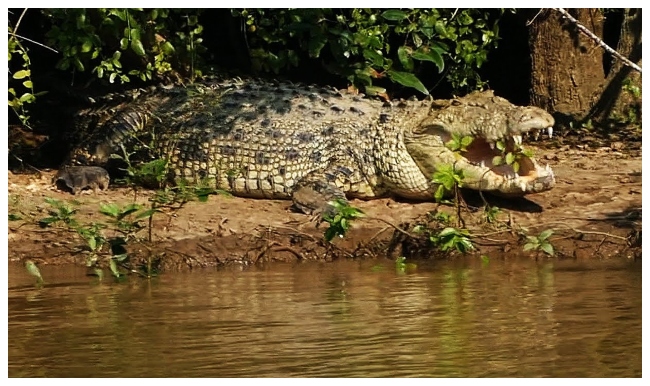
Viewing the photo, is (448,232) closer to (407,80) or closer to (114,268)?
(114,268)

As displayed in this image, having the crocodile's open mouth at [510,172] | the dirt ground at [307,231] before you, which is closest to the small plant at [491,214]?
the dirt ground at [307,231]

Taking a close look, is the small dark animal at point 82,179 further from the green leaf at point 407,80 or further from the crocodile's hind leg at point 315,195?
the green leaf at point 407,80

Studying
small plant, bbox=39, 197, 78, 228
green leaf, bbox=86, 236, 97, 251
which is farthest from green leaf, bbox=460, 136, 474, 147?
green leaf, bbox=86, 236, 97, 251

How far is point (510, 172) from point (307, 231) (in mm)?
1432

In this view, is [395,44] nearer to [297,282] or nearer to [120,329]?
[297,282]

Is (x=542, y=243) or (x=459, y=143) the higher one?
(x=459, y=143)

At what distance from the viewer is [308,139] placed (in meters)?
9.63

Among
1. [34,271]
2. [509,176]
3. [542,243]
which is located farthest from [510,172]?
[34,271]

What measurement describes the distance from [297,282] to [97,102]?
3742mm

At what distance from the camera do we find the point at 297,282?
741 centimetres

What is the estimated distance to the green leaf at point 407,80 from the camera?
10.0 m

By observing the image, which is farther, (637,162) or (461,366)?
(637,162)
